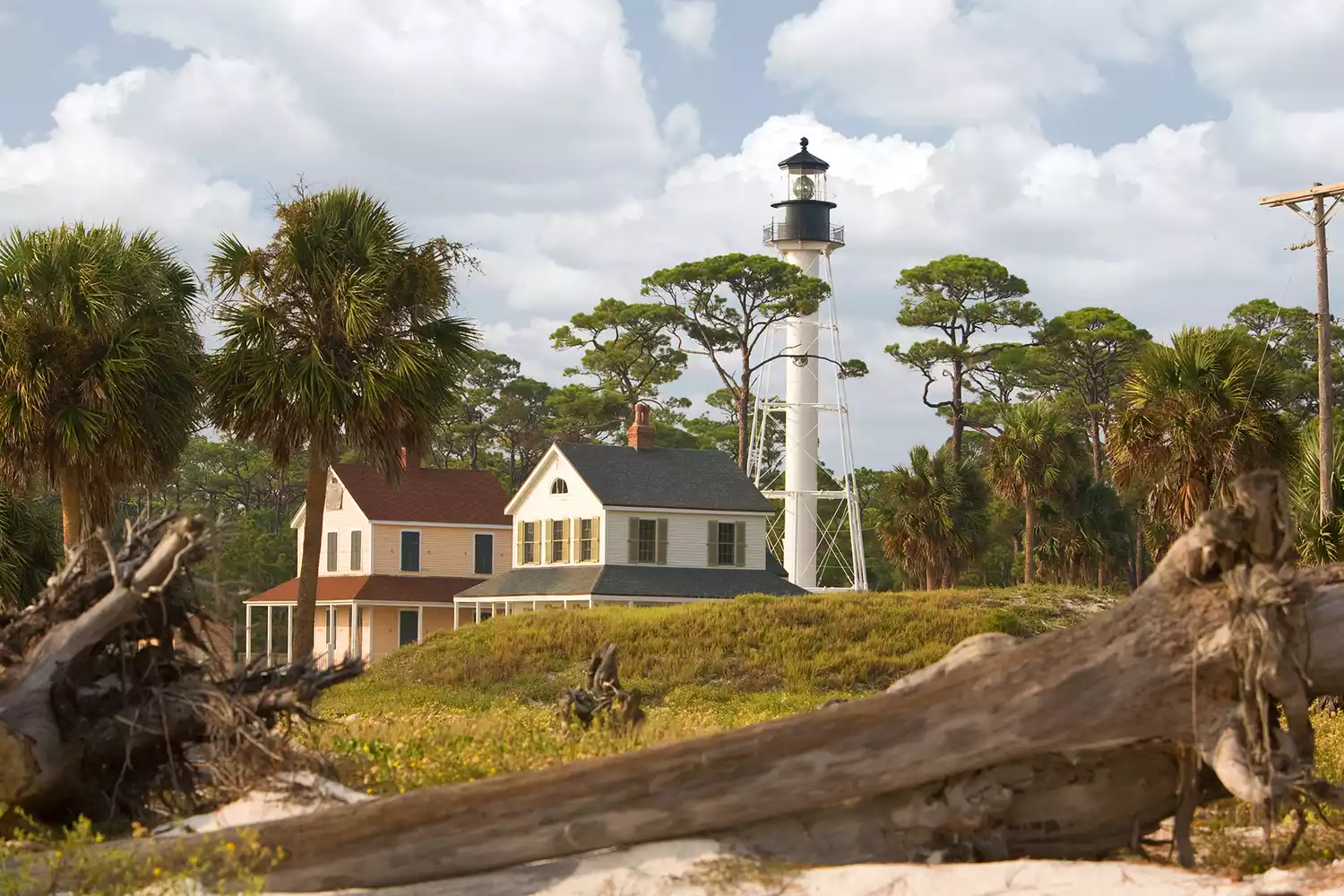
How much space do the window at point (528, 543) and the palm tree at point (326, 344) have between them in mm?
21462

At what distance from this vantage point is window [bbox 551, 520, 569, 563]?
145 feet

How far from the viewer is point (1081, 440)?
2256 inches

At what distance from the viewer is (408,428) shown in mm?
23641

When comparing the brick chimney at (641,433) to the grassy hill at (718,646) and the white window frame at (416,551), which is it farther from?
the grassy hill at (718,646)

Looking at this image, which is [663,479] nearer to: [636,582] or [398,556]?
[636,582]

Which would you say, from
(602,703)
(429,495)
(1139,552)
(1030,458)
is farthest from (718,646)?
(1139,552)

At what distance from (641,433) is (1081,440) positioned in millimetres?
19654

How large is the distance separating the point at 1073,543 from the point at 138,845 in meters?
44.0

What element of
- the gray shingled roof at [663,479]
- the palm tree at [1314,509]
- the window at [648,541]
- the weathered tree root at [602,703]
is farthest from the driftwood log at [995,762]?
the window at [648,541]

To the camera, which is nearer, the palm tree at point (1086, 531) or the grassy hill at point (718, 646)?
the grassy hill at point (718, 646)

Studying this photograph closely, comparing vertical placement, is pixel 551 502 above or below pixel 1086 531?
above

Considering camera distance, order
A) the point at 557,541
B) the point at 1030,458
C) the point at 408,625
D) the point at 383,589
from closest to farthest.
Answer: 1. the point at 557,541
2. the point at 1030,458
3. the point at 383,589
4. the point at 408,625

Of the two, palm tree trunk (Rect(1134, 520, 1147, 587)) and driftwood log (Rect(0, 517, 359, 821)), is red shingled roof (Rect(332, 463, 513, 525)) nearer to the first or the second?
palm tree trunk (Rect(1134, 520, 1147, 587))

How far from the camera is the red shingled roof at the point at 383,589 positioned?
1817 inches
